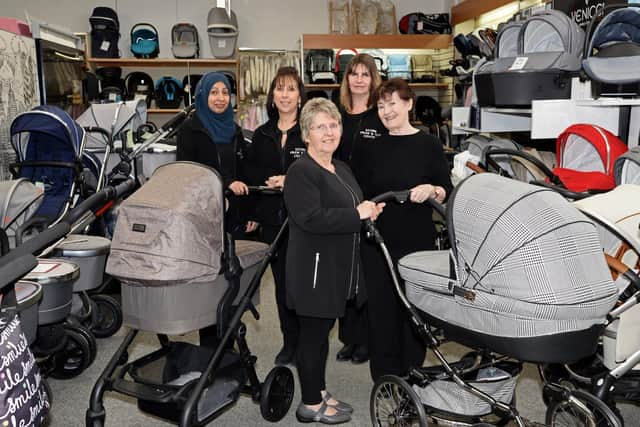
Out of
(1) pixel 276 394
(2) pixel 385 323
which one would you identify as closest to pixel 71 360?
(1) pixel 276 394

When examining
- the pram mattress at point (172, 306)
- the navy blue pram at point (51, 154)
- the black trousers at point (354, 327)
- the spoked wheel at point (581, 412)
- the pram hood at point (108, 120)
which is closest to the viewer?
the spoked wheel at point (581, 412)

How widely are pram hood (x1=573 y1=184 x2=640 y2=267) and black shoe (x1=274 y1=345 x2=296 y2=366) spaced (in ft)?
5.89

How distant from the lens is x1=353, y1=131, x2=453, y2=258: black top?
2732 mm

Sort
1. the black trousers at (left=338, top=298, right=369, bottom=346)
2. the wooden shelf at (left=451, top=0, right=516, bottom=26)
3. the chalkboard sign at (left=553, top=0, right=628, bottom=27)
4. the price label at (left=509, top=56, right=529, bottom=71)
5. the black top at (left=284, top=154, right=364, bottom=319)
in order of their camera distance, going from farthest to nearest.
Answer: the wooden shelf at (left=451, top=0, right=516, bottom=26)
the chalkboard sign at (left=553, top=0, right=628, bottom=27)
the black trousers at (left=338, top=298, right=369, bottom=346)
the price label at (left=509, top=56, right=529, bottom=71)
the black top at (left=284, top=154, right=364, bottom=319)

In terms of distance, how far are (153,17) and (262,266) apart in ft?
22.6

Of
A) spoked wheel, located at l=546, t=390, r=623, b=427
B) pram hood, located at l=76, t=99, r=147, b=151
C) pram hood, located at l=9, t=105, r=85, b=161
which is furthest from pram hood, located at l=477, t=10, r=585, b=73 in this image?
pram hood, located at l=76, t=99, r=147, b=151

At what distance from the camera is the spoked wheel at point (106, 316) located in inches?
157

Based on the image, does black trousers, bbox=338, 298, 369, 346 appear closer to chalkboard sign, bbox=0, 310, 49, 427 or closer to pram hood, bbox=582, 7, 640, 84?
pram hood, bbox=582, 7, 640, 84

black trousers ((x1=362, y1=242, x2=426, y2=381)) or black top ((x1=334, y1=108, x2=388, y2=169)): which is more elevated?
black top ((x1=334, y1=108, x2=388, y2=169))

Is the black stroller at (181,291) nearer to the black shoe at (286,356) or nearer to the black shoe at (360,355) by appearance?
the black shoe at (286,356)

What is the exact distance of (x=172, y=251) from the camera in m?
2.25

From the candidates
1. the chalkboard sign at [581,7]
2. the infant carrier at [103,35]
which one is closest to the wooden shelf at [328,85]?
the infant carrier at [103,35]

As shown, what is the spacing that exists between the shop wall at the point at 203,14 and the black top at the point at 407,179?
6246 millimetres

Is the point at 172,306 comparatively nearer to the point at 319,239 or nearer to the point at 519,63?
the point at 319,239
